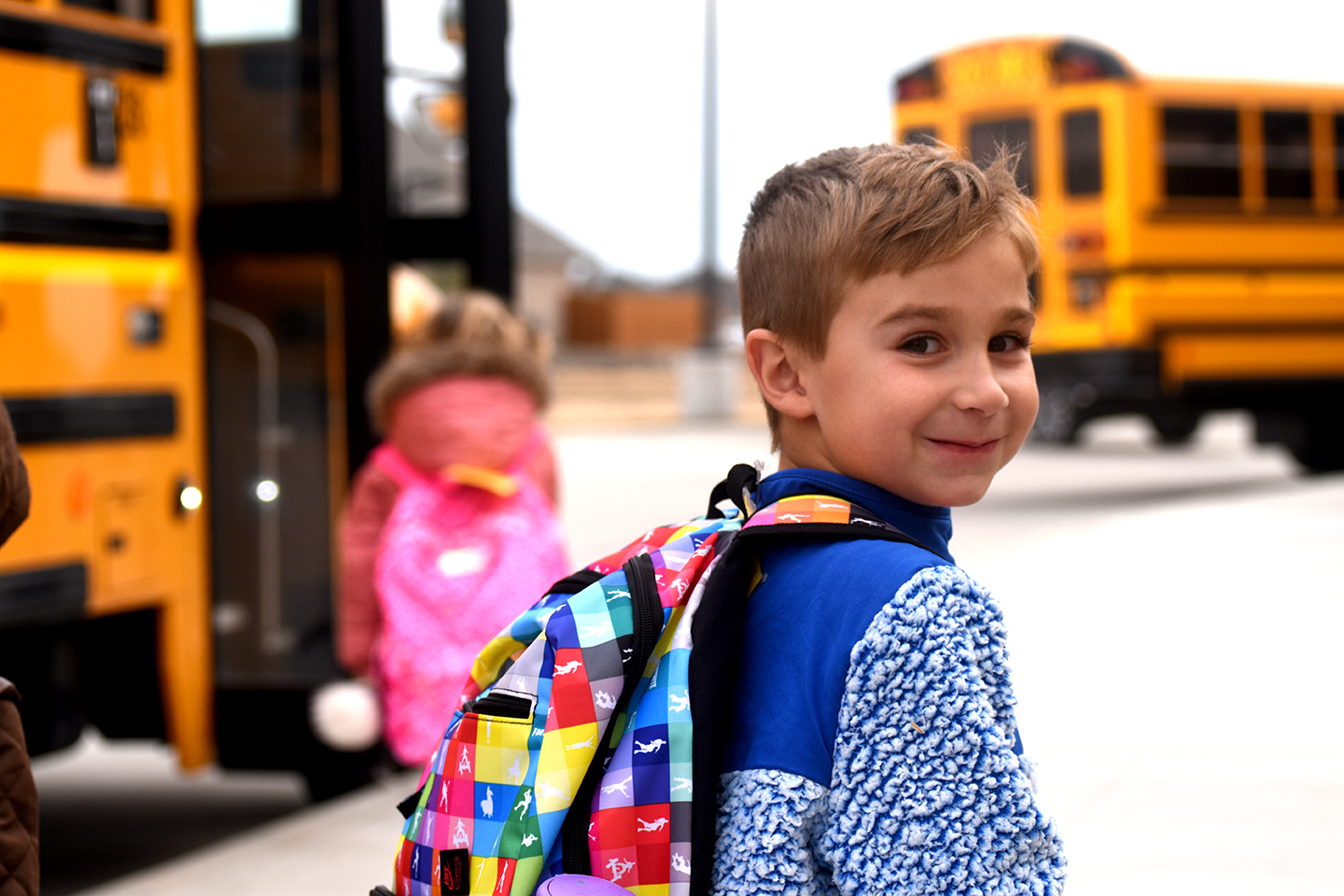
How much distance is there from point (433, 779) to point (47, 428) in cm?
210

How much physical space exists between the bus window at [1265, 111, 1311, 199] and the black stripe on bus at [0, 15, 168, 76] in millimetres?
9192

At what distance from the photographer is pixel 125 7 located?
327 centimetres

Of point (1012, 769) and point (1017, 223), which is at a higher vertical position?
point (1017, 223)

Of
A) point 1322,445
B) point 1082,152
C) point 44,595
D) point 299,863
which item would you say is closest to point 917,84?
point 1082,152

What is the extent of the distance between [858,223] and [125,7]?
2.58 meters

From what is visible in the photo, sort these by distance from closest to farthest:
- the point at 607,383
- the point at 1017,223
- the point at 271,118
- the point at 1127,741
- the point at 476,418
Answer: the point at 1017,223
the point at 476,418
the point at 271,118
the point at 1127,741
the point at 607,383

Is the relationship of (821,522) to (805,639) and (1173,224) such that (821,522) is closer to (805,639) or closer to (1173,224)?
(805,639)

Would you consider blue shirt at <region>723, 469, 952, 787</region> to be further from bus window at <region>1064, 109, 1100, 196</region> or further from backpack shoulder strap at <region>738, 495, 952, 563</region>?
bus window at <region>1064, 109, 1100, 196</region>

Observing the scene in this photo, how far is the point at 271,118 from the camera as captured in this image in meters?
3.86

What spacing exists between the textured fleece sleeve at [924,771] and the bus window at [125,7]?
2618mm

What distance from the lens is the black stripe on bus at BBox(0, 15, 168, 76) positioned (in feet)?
9.66

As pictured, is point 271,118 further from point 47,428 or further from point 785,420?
point 785,420

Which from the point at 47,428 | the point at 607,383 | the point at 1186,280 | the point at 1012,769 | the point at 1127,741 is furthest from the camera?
the point at 607,383

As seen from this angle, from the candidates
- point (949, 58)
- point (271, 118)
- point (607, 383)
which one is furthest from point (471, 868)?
point (607, 383)
